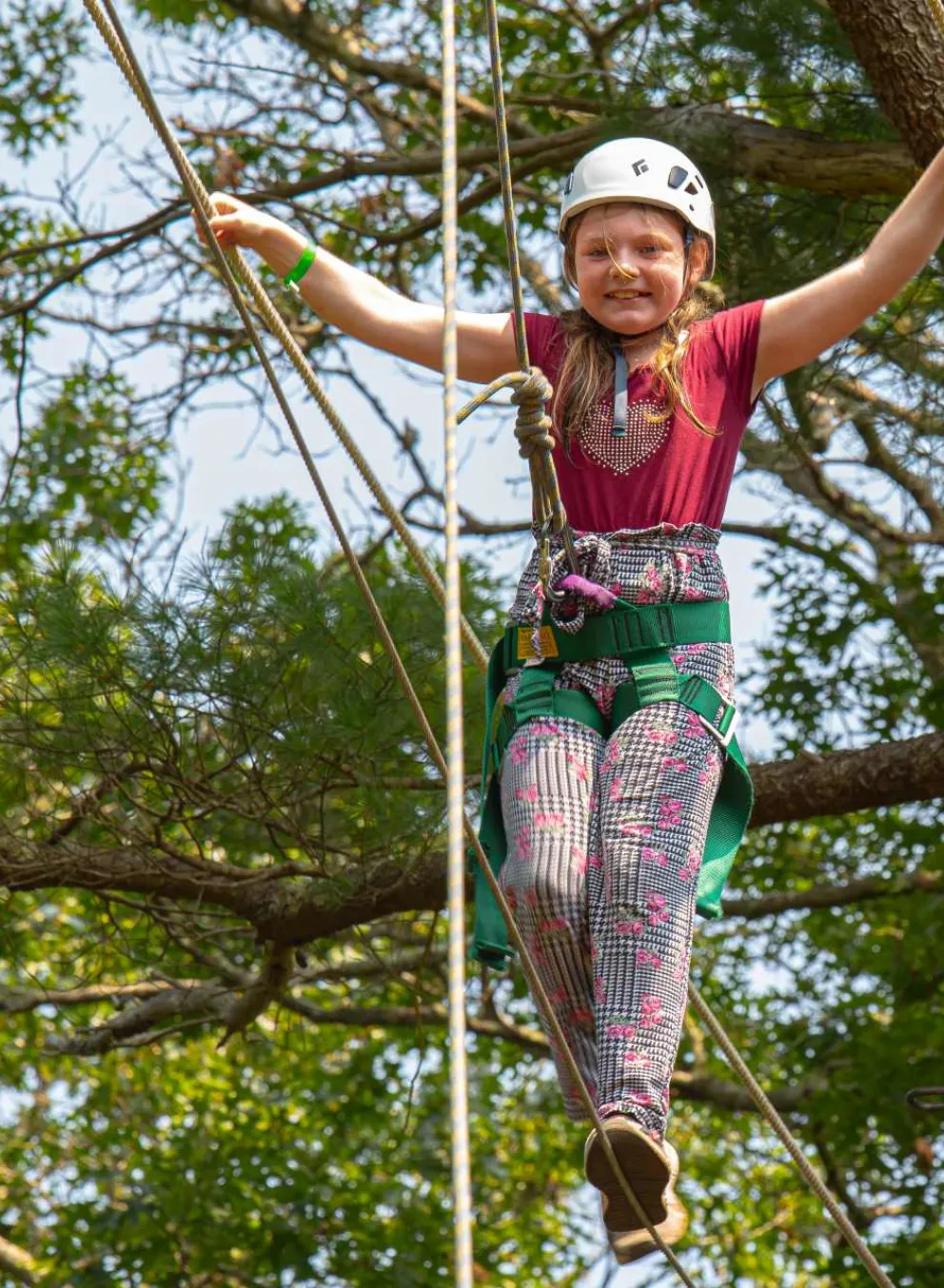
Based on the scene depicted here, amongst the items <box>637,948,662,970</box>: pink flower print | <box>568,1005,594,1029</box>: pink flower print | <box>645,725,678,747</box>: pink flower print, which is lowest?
<box>637,948,662,970</box>: pink flower print

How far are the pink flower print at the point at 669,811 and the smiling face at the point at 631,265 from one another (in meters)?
0.60

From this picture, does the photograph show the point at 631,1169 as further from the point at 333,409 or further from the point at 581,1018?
the point at 333,409

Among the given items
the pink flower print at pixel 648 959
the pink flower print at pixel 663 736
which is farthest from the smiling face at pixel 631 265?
the pink flower print at pixel 648 959

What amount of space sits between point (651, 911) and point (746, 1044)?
5.94m

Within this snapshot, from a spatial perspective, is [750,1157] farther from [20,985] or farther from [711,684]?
[711,684]

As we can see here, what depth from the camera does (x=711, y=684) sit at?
243 centimetres

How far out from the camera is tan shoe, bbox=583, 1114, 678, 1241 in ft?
7.21

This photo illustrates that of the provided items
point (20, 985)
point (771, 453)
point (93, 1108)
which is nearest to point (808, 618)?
point (771, 453)

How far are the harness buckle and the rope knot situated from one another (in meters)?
0.38

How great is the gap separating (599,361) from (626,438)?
12 cm

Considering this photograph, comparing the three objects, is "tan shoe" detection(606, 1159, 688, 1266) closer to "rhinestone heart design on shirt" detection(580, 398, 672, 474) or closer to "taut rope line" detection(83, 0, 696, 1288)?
"taut rope line" detection(83, 0, 696, 1288)

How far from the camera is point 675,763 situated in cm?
236

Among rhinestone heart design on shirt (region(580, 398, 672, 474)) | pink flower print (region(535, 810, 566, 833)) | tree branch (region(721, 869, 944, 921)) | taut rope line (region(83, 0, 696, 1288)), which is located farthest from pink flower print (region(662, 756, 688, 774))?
tree branch (region(721, 869, 944, 921))

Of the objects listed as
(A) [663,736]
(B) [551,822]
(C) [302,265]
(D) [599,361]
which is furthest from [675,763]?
(C) [302,265]
